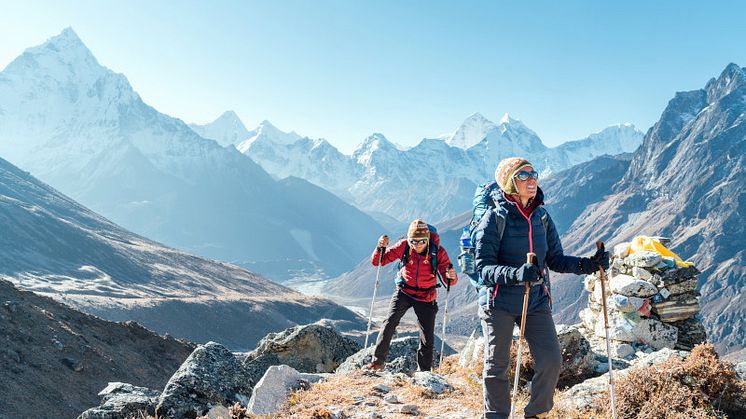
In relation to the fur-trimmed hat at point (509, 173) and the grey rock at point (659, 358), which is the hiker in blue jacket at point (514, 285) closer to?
the fur-trimmed hat at point (509, 173)

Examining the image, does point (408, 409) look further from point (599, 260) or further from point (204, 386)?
point (599, 260)

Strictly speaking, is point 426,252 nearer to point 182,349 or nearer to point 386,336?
point 386,336

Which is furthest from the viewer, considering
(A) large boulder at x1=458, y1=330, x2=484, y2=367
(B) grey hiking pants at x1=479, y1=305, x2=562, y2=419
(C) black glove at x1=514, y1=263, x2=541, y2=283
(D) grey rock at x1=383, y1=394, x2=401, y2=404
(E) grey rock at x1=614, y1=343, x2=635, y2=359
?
(E) grey rock at x1=614, y1=343, x2=635, y2=359

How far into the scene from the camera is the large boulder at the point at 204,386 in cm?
762

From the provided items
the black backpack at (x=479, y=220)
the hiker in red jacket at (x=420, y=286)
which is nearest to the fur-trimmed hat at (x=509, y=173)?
the black backpack at (x=479, y=220)

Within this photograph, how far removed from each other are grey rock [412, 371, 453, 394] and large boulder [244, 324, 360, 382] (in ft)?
22.6

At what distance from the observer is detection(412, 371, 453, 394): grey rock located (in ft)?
28.8

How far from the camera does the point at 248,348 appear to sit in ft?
395

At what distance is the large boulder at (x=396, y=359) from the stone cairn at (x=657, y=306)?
17.6 feet

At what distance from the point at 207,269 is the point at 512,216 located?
188356 millimetres

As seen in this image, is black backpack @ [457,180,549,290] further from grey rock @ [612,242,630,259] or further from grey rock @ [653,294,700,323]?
grey rock @ [612,242,630,259]

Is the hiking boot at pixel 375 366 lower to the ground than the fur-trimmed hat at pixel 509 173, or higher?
lower

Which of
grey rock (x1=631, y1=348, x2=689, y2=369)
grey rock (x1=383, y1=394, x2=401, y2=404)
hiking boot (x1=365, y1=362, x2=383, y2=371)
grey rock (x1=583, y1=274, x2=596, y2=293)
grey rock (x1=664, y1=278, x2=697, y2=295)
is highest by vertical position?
grey rock (x1=664, y1=278, x2=697, y2=295)

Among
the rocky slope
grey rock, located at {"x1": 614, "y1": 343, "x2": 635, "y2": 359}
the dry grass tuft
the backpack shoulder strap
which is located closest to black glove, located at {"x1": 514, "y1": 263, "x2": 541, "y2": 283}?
the backpack shoulder strap
